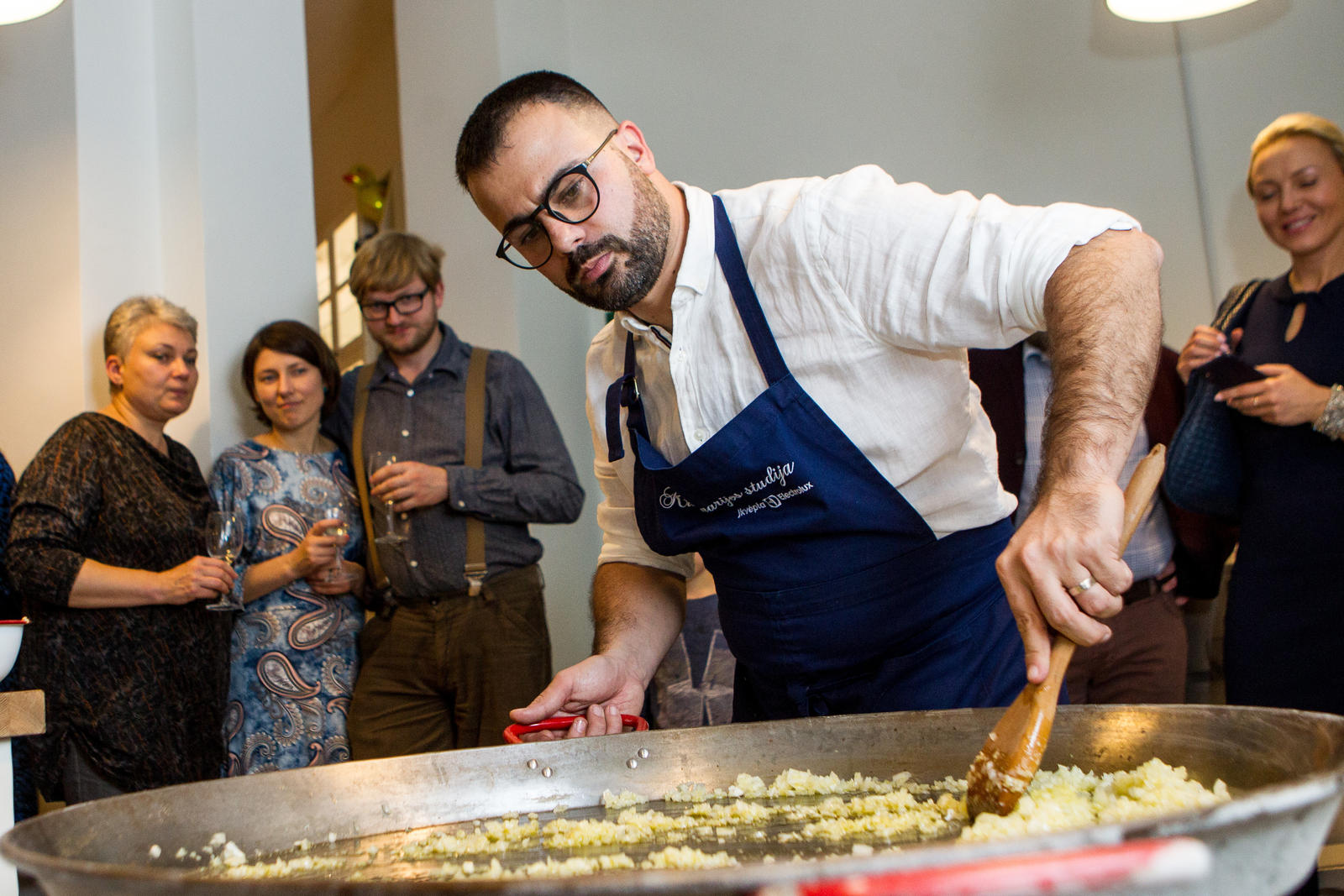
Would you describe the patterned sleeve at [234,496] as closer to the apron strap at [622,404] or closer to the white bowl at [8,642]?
the white bowl at [8,642]

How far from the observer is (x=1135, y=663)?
258 cm

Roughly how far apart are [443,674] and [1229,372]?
1922mm

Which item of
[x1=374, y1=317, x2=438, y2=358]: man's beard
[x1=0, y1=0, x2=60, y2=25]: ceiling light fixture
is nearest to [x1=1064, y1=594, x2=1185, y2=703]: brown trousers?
[x1=374, y1=317, x2=438, y2=358]: man's beard

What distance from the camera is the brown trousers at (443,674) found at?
2738mm

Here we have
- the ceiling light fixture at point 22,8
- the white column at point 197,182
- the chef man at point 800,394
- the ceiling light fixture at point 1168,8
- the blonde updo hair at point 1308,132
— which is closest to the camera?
the chef man at point 800,394

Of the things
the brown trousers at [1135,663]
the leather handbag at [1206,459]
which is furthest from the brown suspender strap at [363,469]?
the leather handbag at [1206,459]

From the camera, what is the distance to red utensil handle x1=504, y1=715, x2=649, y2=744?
1.44 m

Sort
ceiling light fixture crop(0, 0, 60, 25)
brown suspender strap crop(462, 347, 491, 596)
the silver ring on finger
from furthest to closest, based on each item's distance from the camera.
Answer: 1. brown suspender strap crop(462, 347, 491, 596)
2. ceiling light fixture crop(0, 0, 60, 25)
3. the silver ring on finger

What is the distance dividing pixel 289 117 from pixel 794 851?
296 cm

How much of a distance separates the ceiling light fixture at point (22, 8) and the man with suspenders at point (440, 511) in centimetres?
92

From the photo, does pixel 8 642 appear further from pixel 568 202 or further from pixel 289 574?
pixel 289 574

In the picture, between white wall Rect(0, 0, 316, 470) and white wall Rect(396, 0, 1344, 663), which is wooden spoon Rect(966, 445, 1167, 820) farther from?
white wall Rect(396, 0, 1344, 663)

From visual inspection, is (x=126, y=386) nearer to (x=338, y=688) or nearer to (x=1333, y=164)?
(x=338, y=688)

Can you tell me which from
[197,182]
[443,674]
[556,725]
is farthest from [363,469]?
[556,725]
